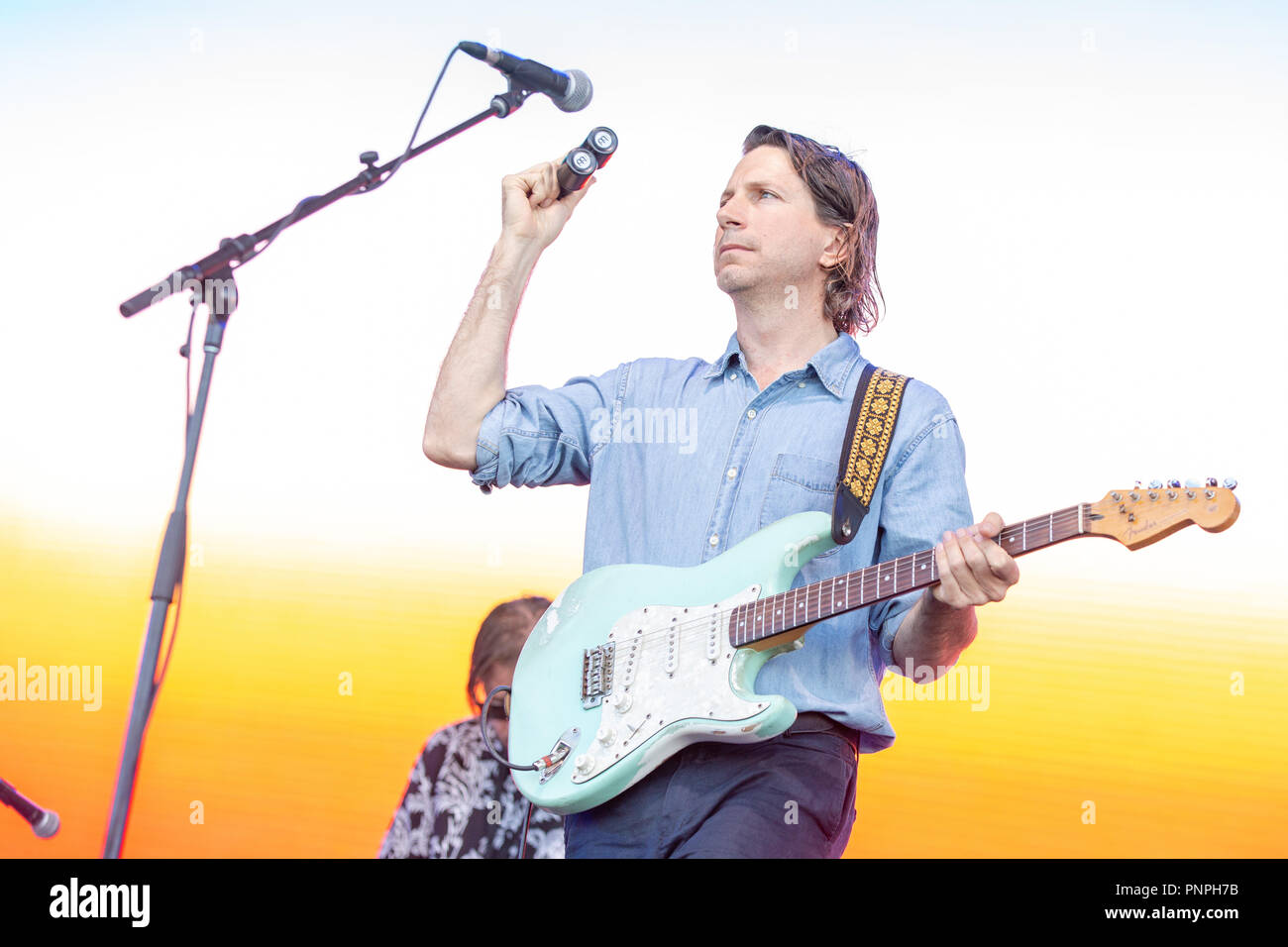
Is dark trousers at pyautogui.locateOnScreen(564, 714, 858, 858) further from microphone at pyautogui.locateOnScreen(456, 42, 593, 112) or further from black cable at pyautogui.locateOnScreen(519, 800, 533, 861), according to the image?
microphone at pyautogui.locateOnScreen(456, 42, 593, 112)

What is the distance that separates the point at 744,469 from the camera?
213 cm

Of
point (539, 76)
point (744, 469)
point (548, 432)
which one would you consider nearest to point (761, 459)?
point (744, 469)

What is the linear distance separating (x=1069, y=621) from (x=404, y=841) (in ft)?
5.78

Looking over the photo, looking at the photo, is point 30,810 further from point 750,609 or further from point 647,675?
point 750,609

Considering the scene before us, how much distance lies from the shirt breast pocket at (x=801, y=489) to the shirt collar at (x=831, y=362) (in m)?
0.17

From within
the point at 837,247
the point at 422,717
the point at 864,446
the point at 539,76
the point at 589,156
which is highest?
the point at 539,76

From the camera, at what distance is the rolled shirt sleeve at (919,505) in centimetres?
203

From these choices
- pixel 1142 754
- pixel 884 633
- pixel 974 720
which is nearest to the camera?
pixel 884 633

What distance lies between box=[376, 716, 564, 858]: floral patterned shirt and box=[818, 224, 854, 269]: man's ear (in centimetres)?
143

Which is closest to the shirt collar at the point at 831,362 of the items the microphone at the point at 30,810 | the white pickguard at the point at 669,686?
the white pickguard at the point at 669,686

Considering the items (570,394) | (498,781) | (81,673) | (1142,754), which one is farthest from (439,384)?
(1142,754)

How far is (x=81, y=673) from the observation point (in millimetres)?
3184

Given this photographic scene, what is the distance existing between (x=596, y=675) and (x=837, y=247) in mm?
1035
